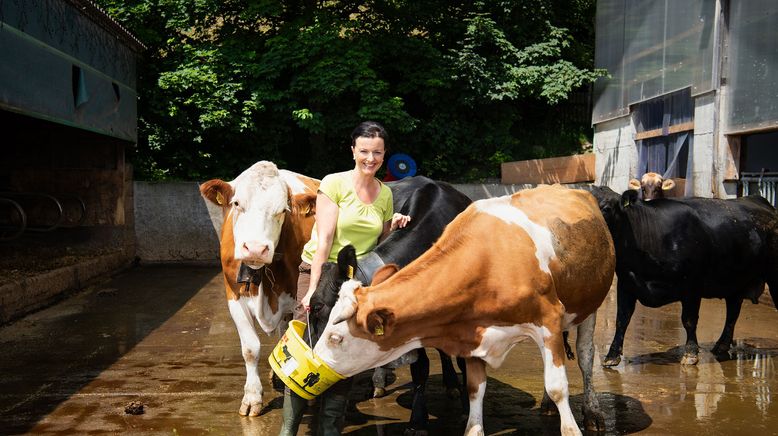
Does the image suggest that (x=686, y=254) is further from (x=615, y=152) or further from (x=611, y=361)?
(x=615, y=152)

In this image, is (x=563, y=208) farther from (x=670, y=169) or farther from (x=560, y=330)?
(x=670, y=169)

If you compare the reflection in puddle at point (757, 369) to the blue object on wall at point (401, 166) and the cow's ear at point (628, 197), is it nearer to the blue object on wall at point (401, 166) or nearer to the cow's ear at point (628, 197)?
the cow's ear at point (628, 197)

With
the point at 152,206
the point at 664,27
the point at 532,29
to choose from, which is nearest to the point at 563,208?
the point at 664,27

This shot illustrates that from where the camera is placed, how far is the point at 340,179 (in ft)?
14.2

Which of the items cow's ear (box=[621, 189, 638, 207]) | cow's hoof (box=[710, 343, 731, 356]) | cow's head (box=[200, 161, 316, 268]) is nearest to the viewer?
cow's head (box=[200, 161, 316, 268])

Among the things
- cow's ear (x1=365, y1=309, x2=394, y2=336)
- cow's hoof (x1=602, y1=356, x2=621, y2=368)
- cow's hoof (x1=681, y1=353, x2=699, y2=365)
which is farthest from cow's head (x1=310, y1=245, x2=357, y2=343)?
cow's hoof (x1=681, y1=353, x2=699, y2=365)

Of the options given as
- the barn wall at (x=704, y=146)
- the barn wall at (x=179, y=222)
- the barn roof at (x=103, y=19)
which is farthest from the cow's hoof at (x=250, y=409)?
the barn wall at (x=179, y=222)

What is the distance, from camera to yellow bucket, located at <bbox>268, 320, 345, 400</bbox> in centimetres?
378

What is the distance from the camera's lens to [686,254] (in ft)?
22.7

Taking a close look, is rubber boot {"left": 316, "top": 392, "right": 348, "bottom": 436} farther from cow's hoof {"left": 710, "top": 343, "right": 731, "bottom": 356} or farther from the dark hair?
cow's hoof {"left": 710, "top": 343, "right": 731, "bottom": 356}

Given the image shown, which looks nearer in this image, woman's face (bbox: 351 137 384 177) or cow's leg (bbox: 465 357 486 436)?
cow's leg (bbox: 465 357 486 436)

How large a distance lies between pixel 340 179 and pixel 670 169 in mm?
10615

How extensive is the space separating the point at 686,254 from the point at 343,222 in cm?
401

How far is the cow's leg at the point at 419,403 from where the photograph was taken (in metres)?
4.62
